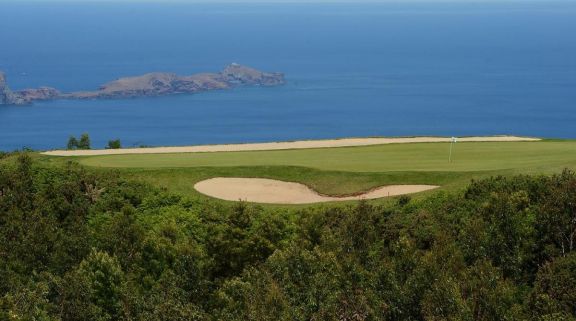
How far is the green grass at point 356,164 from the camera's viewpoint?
32.6 m

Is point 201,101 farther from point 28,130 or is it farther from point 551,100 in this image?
point 551,100

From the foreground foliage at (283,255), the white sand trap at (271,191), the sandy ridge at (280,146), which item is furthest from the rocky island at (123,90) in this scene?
the white sand trap at (271,191)

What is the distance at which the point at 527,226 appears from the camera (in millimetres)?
23641

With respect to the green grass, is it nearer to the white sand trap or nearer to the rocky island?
the white sand trap

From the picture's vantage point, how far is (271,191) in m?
33.1

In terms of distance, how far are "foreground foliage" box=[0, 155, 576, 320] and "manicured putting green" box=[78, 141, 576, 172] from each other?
3.57 meters

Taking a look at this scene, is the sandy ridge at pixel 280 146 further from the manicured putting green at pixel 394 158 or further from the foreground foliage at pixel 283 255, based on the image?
the foreground foliage at pixel 283 255

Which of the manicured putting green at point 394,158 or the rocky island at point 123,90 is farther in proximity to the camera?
the rocky island at point 123,90

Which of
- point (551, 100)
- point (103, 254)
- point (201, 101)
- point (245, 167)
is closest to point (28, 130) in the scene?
point (201, 101)

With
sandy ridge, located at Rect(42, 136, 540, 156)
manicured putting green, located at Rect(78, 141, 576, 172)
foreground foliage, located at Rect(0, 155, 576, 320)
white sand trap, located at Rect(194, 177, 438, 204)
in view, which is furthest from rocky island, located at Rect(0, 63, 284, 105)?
white sand trap, located at Rect(194, 177, 438, 204)

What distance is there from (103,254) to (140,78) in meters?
176

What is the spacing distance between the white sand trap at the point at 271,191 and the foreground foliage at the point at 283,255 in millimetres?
1639

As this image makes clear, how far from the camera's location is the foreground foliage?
1967 cm

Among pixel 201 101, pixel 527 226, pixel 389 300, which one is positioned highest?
pixel 201 101
